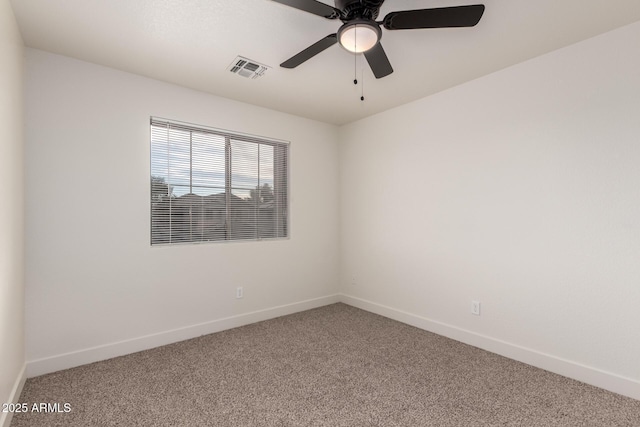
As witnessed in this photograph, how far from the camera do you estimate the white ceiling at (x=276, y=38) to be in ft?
6.39

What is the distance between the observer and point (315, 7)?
1.58 meters

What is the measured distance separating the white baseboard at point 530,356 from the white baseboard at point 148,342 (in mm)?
1301

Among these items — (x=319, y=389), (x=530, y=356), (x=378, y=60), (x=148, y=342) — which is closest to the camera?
(x=378, y=60)

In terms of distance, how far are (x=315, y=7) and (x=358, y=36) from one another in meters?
0.26

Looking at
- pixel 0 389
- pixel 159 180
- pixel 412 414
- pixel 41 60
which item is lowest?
pixel 412 414

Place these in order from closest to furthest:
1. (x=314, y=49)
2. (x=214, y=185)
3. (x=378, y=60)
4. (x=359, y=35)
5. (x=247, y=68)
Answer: (x=359, y=35) → (x=314, y=49) → (x=378, y=60) → (x=247, y=68) → (x=214, y=185)

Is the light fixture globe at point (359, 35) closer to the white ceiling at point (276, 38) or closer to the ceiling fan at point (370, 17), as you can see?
the ceiling fan at point (370, 17)

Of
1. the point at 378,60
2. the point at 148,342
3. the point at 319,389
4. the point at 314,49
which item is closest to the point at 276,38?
the point at 314,49

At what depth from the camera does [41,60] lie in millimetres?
2438

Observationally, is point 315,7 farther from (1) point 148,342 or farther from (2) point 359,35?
(1) point 148,342

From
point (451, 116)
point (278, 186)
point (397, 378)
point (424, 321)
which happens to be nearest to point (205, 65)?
point (278, 186)

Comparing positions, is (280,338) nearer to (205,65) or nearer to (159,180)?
(159,180)

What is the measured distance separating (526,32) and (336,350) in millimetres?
2793

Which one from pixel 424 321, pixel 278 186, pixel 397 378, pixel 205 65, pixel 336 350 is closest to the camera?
pixel 397 378
